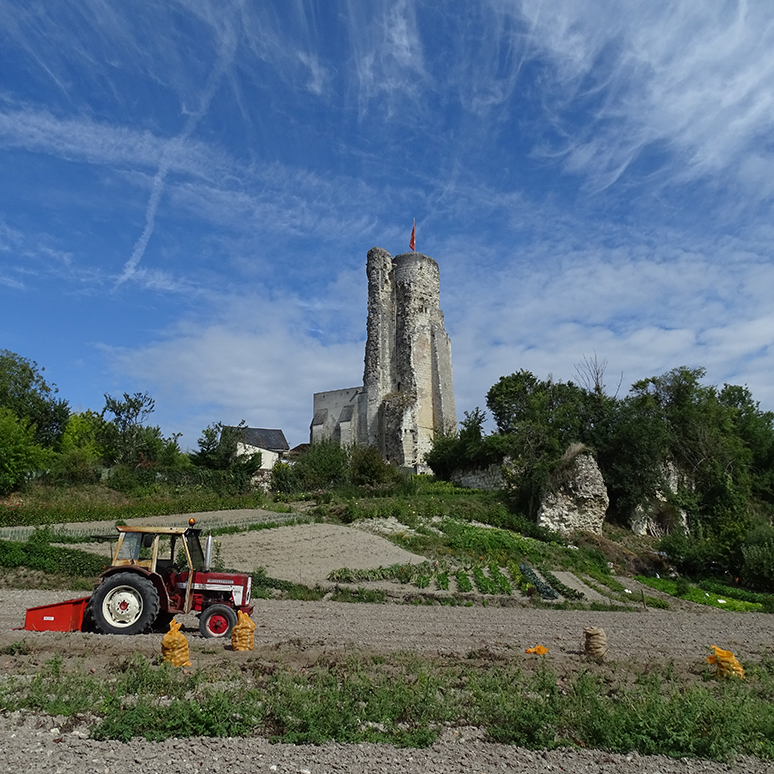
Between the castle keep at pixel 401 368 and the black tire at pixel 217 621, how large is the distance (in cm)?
3234

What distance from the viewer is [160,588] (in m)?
9.18

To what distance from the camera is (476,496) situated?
2964cm

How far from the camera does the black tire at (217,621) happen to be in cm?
901

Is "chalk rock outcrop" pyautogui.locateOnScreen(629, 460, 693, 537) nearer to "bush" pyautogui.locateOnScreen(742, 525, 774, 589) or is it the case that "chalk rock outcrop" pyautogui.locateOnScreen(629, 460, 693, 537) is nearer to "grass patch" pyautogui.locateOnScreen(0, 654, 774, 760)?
"bush" pyautogui.locateOnScreen(742, 525, 774, 589)

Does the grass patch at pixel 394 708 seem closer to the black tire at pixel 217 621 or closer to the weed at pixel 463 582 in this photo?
the black tire at pixel 217 621

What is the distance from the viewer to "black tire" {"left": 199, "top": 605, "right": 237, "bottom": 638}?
9008 mm

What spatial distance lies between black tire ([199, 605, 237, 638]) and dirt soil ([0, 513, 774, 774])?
20cm

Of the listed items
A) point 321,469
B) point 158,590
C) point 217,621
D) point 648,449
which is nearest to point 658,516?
point 648,449

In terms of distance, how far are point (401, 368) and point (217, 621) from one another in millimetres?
35803

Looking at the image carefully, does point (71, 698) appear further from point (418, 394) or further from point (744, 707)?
point (418, 394)

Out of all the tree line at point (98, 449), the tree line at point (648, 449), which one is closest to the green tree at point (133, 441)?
the tree line at point (98, 449)

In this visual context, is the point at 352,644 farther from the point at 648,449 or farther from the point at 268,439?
the point at 268,439

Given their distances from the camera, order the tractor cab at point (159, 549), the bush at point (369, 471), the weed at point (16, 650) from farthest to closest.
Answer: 1. the bush at point (369, 471)
2. the tractor cab at point (159, 549)
3. the weed at point (16, 650)

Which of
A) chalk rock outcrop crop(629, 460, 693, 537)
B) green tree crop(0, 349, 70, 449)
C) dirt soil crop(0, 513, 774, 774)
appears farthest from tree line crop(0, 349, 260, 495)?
chalk rock outcrop crop(629, 460, 693, 537)
